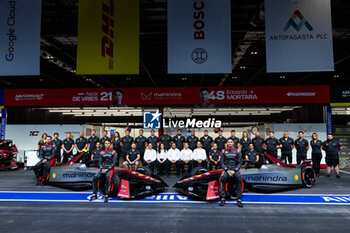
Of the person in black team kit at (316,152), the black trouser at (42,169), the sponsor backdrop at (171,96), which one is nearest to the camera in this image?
the black trouser at (42,169)

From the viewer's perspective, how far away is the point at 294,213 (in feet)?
15.8

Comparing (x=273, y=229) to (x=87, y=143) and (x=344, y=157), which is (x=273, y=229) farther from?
(x=344, y=157)

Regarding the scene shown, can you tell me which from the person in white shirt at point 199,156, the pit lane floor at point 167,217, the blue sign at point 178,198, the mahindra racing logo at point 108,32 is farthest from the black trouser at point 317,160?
the mahindra racing logo at point 108,32

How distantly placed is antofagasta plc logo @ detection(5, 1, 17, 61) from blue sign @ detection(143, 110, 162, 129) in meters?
6.59

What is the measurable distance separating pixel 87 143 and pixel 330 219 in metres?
8.45

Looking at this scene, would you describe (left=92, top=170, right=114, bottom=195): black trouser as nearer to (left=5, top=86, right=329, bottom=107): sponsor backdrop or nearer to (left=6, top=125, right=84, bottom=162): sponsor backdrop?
(left=5, top=86, right=329, bottom=107): sponsor backdrop

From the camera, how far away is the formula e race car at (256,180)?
572 cm

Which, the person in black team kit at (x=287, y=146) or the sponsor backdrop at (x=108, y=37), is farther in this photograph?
the person in black team kit at (x=287, y=146)

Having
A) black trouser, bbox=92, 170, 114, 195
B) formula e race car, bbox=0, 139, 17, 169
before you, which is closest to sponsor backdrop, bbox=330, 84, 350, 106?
black trouser, bbox=92, 170, 114, 195

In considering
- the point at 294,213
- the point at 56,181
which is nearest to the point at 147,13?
the point at 56,181

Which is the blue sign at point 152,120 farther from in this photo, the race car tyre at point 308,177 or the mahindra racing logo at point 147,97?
the race car tyre at point 308,177

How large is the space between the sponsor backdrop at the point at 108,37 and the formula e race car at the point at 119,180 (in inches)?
114

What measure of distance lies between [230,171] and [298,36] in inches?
181

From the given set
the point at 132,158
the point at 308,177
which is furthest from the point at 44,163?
the point at 308,177
